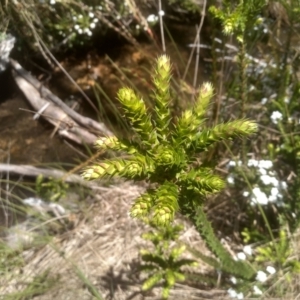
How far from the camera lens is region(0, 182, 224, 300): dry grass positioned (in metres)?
2.62

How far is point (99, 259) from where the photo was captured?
2.82 metres

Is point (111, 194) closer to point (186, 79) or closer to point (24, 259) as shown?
point (24, 259)

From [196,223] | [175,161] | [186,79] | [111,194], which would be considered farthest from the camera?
[186,79]

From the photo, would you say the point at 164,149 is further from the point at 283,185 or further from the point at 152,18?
the point at 152,18

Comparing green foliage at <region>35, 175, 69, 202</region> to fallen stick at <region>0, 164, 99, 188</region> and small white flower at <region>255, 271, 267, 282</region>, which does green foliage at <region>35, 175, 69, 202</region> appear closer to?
fallen stick at <region>0, 164, 99, 188</region>

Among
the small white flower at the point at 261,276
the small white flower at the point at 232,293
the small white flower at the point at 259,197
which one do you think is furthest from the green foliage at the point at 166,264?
the small white flower at the point at 259,197

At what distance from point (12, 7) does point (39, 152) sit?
105cm

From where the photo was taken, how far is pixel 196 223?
174 centimetres

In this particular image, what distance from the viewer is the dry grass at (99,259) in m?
2.62

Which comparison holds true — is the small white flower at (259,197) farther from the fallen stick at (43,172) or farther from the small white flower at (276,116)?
the fallen stick at (43,172)

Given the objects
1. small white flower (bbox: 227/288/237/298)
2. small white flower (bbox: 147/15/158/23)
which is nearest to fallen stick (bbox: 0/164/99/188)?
small white flower (bbox: 227/288/237/298)

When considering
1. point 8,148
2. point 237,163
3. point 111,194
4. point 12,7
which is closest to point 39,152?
point 8,148

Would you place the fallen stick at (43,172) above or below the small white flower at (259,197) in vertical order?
above

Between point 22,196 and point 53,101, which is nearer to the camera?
point 22,196
